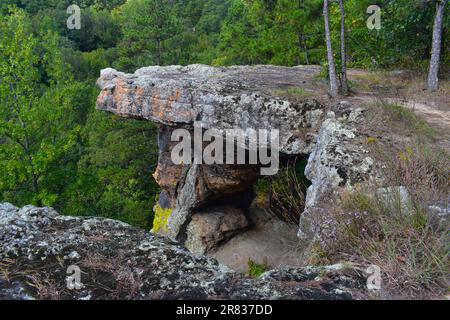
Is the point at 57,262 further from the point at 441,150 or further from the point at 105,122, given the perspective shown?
the point at 105,122

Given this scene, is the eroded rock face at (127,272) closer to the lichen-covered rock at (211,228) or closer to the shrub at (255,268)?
the shrub at (255,268)

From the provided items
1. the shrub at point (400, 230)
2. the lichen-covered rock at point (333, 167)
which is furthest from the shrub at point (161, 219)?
the shrub at point (400, 230)

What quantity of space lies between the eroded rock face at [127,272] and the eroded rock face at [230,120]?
6.51 ft

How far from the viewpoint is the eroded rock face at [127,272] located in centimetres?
321

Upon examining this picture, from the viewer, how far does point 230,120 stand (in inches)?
372

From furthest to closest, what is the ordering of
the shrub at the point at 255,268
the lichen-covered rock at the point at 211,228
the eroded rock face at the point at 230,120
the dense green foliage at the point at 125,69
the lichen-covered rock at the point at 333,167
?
1. the lichen-covered rock at the point at 211,228
2. the dense green foliage at the point at 125,69
3. the shrub at the point at 255,268
4. the eroded rock face at the point at 230,120
5. the lichen-covered rock at the point at 333,167

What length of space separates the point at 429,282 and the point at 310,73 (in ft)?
29.3

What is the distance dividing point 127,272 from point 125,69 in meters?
16.8

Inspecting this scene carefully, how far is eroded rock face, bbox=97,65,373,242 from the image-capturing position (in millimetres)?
6402

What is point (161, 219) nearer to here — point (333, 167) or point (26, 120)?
point (26, 120)

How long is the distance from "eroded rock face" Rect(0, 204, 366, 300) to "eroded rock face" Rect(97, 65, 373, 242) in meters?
1.98

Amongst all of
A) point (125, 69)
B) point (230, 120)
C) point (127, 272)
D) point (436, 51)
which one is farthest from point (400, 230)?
point (125, 69)

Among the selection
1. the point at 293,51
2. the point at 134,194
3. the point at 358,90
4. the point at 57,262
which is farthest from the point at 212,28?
the point at 57,262
